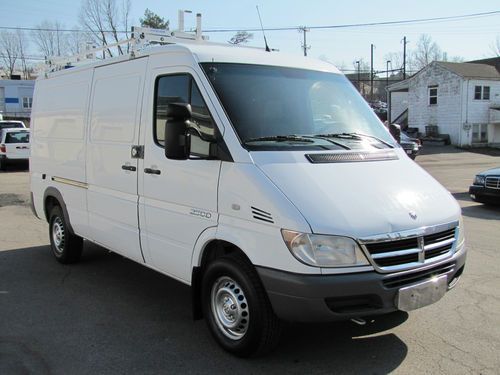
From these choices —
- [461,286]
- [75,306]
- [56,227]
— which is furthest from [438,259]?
[56,227]

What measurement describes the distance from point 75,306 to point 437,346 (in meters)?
3.46

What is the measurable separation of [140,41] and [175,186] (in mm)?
1756

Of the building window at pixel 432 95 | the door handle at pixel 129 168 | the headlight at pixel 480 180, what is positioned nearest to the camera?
the door handle at pixel 129 168

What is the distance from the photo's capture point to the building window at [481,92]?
36.1 m

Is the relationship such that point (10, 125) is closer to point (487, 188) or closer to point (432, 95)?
point (487, 188)

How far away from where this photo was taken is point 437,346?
13.9 ft

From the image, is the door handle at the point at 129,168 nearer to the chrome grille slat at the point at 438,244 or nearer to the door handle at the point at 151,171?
the door handle at the point at 151,171

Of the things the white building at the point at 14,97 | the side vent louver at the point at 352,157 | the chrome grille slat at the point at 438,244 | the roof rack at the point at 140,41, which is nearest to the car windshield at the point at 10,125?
the roof rack at the point at 140,41

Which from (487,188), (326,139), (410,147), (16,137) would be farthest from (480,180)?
(16,137)

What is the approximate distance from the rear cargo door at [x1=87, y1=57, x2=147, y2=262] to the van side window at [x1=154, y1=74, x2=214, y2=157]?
0.31m

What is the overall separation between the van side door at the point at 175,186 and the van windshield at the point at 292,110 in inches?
10.2

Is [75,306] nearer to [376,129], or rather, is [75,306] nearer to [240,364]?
[240,364]

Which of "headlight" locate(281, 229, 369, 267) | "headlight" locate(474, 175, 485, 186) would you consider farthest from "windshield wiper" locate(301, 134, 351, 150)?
"headlight" locate(474, 175, 485, 186)

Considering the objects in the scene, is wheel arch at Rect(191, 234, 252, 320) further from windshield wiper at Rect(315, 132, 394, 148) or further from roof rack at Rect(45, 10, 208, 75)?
roof rack at Rect(45, 10, 208, 75)
